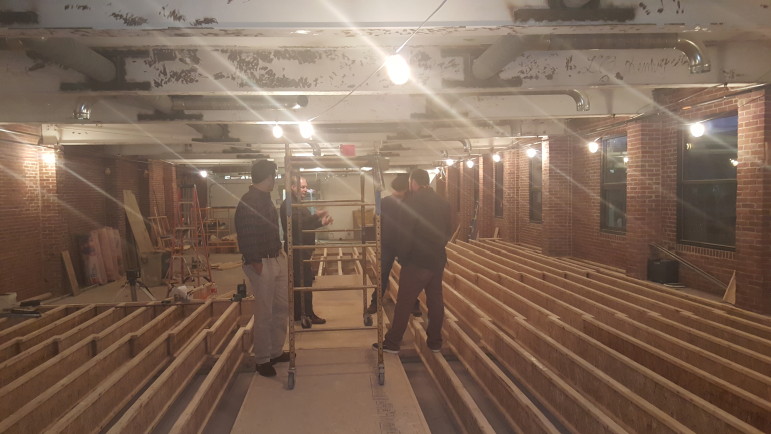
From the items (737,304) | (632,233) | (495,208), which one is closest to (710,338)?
(737,304)

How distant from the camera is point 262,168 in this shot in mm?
3934

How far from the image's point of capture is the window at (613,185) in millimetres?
8047

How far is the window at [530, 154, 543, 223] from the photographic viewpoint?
35.7 ft

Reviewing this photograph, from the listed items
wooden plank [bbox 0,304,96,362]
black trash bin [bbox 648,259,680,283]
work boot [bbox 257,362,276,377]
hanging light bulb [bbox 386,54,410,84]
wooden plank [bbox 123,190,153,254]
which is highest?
hanging light bulb [bbox 386,54,410,84]

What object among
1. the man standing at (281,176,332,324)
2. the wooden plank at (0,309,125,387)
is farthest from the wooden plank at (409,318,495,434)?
the wooden plank at (0,309,125,387)

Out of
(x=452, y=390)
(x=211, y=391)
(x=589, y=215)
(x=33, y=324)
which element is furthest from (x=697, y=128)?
(x=33, y=324)

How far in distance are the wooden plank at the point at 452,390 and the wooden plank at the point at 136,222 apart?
34.5ft

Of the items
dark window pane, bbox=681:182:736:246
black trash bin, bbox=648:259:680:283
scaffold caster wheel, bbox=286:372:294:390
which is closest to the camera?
scaffold caster wheel, bbox=286:372:294:390

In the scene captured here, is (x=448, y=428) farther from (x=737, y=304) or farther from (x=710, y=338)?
(x=737, y=304)

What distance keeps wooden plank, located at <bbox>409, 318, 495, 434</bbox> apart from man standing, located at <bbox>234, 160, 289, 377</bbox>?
1.38 metres

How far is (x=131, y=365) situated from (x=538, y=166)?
9.37 meters

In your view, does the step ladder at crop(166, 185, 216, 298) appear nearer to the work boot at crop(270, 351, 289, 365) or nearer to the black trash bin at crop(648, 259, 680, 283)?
the work boot at crop(270, 351, 289, 365)

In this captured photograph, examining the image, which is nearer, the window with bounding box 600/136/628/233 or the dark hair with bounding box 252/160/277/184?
the dark hair with bounding box 252/160/277/184

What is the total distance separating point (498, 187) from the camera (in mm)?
13453
